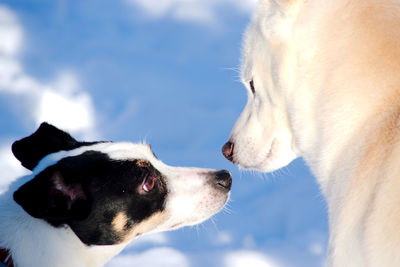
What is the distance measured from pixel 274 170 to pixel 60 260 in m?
1.53

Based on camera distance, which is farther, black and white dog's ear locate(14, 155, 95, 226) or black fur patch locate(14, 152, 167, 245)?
black fur patch locate(14, 152, 167, 245)

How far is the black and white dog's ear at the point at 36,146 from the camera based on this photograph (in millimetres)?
3383

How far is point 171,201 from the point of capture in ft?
11.3

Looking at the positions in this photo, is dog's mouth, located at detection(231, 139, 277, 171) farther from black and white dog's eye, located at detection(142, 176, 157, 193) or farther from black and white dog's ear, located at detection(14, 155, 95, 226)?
black and white dog's ear, located at detection(14, 155, 95, 226)

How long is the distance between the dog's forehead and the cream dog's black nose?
1.72 feet

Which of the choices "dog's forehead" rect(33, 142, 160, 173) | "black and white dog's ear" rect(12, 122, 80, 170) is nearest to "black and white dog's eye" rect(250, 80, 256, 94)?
"dog's forehead" rect(33, 142, 160, 173)

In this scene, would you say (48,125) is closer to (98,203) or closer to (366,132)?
(98,203)

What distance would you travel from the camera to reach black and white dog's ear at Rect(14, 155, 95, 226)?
2645mm

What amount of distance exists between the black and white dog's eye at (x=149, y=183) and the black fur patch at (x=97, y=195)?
23 mm

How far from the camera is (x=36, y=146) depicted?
11.1 ft

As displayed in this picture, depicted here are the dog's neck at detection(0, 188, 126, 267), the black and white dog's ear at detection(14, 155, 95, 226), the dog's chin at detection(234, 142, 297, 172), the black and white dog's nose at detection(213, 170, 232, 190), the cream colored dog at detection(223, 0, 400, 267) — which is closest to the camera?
the cream colored dog at detection(223, 0, 400, 267)

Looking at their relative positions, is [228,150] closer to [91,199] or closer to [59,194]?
[91,199]

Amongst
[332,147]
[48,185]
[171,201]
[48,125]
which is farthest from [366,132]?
[48,125]

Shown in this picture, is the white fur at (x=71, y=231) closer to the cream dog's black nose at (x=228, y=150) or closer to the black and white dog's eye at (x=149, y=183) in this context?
the black and white dog's eye at (x=149, y=183)
